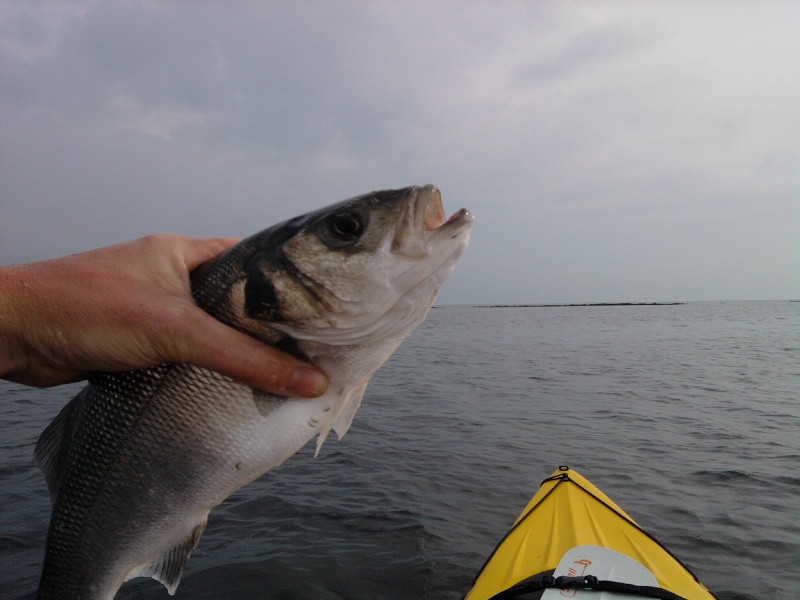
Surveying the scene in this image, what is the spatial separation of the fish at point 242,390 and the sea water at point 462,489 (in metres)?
3.59

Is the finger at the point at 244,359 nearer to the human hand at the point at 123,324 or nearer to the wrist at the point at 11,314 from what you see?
the human hand at the point at 123,324

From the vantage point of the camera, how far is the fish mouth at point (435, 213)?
2.02 meters

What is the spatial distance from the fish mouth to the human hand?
0.80 m

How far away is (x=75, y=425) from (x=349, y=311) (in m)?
1.50

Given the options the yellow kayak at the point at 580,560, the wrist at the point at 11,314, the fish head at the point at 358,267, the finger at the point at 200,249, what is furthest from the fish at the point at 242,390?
the yellow kayak at the point at 580,560

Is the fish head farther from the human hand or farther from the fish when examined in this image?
the human hand

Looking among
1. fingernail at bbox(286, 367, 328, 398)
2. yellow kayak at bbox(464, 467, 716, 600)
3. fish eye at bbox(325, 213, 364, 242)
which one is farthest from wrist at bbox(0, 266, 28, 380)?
yellow kayak at bbox(464, 467, 716, 600)

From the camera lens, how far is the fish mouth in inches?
79.6

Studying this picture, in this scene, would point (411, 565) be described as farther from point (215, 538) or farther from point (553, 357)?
point (553, 357)

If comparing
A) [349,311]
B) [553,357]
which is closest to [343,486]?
[349,311]

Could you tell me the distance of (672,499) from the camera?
8.03 metres

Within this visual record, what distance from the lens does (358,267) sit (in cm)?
204

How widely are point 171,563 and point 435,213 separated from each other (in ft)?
6.96

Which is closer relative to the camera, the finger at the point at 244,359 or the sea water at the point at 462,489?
the finger at the point at 244,359
